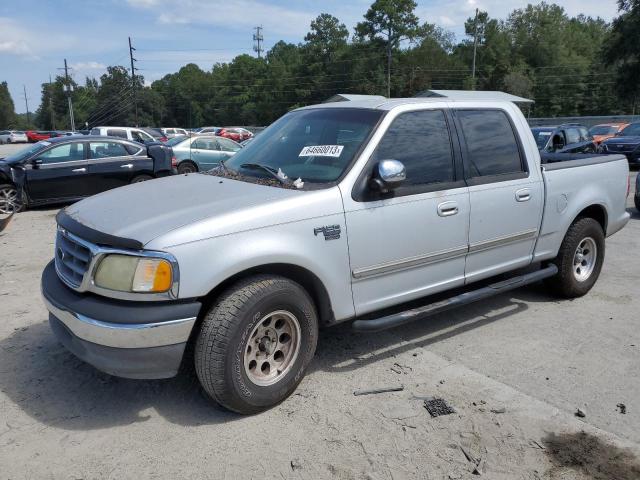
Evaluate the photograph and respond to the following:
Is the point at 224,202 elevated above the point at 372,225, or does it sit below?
above

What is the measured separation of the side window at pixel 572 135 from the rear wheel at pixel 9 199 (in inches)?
550

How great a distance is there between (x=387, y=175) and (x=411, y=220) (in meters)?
0.50

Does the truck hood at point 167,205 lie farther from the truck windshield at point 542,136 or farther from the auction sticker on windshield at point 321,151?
the truck windshield at point 542,136

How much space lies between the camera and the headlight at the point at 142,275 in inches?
117

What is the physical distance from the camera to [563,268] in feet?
17.4

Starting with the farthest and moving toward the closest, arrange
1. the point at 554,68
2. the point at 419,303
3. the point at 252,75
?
the point at 252,75
the point at 554,68
the point at 419,303

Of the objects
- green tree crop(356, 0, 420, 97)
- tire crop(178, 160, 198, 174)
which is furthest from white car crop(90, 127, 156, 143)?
green tree crop(356, 0, 420, 97)

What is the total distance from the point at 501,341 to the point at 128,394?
2.95 meters

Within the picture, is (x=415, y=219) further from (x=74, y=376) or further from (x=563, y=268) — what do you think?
(x=74, y=376)

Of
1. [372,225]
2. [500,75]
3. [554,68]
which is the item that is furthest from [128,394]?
[554,68]

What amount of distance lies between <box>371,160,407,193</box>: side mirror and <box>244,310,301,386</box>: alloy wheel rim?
1048 mm

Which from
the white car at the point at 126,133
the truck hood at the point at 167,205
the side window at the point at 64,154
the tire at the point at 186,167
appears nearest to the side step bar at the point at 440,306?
the truck hood at the point at 167,205

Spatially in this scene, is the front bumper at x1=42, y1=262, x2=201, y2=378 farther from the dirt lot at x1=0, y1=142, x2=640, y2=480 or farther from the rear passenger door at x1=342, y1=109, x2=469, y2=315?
the rear passenger door at x1=342, y1=109, x2=469, y2=315

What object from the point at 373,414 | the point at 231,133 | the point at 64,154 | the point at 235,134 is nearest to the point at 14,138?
the point at 231,133
